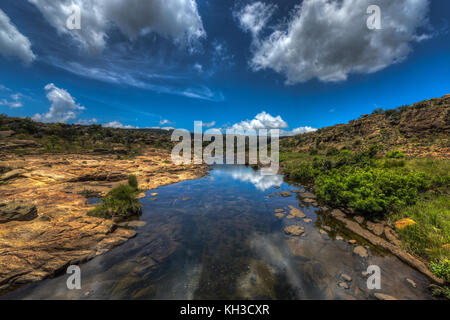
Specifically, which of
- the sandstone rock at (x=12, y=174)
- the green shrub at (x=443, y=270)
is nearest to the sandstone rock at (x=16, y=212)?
the sandstone rock at (x=12, y=174)

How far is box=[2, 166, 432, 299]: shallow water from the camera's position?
5.84 m

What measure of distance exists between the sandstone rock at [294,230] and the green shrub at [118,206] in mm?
10934

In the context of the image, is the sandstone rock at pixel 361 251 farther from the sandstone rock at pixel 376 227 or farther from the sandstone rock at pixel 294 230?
the sandstone rock at pixel 294 230

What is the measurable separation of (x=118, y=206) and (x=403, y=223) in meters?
17.8

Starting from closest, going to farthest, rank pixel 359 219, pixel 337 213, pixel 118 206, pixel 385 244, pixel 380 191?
pixel 385 244 < pixel 380 191 < pixel 359 219 < pixel 118 206 < pixel 337 213

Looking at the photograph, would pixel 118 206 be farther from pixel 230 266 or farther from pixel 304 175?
pixel 304 175

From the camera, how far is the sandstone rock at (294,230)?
9872 mm

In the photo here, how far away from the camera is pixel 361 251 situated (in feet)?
26.3

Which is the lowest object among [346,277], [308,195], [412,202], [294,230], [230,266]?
[230,266]

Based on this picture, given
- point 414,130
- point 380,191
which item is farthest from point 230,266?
point 414,130

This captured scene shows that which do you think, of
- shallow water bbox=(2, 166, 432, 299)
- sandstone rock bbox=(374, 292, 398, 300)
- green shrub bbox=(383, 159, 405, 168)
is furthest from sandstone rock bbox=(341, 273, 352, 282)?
green shrub bbox=(383, 159, 405, 168)
